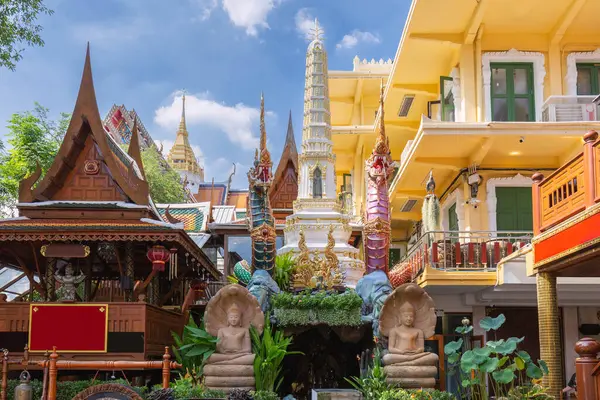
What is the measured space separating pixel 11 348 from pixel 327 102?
10095mm

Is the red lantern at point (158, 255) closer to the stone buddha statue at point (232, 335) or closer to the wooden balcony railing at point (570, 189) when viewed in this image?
the stone buddha statue at point (232, 335)

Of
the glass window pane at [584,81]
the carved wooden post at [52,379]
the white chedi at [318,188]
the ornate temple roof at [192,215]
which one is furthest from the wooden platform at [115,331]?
the glass window pane at [584,81]

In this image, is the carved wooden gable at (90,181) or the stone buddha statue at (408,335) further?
the carved wooden gable at (90,181)

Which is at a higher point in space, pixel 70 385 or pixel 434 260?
pixel 434 260

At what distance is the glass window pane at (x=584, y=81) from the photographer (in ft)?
65.8

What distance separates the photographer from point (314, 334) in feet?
45.5

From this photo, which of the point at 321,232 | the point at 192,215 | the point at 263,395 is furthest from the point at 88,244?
the point at 192,215

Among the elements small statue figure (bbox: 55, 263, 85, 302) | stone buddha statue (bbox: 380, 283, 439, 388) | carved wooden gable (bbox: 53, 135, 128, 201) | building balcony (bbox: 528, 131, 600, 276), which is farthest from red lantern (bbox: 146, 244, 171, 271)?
building balcony (bbox: 528, 131, 600, 276)

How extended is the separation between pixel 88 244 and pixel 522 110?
37.9ft

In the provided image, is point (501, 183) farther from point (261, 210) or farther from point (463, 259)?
point (261, 210)

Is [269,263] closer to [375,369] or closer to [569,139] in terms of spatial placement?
[375,369]

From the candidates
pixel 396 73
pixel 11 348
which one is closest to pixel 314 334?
pixel 11 348

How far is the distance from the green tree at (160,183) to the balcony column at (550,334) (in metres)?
23.4

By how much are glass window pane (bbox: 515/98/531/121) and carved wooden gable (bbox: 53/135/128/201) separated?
10.4 m
